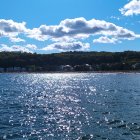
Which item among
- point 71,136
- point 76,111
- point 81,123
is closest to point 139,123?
point 81,123

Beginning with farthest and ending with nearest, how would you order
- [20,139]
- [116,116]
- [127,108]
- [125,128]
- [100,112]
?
[127,108] < [100,112] < [116,116] < [125,128] < [20,139]

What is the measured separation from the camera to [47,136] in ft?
118

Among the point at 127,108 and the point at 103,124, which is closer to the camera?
the point at 103,124

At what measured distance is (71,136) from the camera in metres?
35.8

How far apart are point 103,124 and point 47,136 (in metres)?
8.53

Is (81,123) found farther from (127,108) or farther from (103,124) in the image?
(127,108)

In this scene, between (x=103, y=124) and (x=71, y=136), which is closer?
(x=71, y=136)

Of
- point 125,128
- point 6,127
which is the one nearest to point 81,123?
point 125,128

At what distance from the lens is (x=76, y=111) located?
2125 inches

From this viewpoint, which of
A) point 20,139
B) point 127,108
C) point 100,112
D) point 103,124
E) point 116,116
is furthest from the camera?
point 127,108

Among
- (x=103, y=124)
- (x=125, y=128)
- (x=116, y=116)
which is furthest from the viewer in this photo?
(x=116, y=116)

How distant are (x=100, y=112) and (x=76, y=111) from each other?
3704 millimetres

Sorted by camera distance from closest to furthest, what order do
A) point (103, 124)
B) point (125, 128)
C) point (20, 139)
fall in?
1. point (20, 139)
2. point (125, 128)
3. point (103, 124)

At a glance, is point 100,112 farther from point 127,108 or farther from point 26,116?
point 26,116
